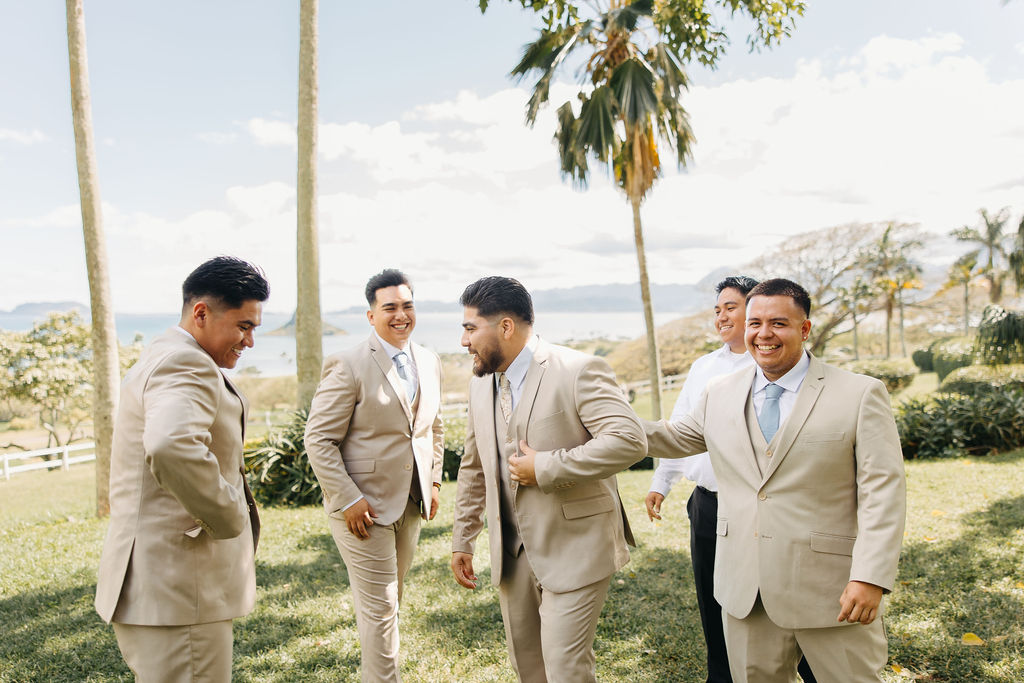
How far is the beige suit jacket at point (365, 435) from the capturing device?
3812mm

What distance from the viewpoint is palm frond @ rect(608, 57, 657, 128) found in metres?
12.0

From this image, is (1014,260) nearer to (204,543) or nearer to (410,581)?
(410,581)

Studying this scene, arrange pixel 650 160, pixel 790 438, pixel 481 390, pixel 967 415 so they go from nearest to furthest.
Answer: pixel 790 438, pixel 481 390, pixel 967 415, pixel 650 160

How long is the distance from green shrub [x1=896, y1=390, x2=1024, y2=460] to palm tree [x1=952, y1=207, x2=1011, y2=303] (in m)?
41.5

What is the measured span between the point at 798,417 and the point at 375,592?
2506 millimetres

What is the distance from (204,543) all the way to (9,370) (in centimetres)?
3646

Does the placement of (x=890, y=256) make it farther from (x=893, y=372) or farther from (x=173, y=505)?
(x=173, y=505)

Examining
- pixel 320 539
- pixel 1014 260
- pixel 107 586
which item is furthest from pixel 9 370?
pixel 1014 260

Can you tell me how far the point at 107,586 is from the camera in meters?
2.29

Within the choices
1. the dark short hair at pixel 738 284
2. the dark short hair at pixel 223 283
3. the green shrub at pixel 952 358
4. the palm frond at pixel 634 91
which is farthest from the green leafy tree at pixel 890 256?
the dark short hair at pixel 223 283

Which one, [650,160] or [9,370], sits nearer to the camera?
[650,160]

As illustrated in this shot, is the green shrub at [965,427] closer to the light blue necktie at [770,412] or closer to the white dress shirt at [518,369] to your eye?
the light blue necktie at [770,412]

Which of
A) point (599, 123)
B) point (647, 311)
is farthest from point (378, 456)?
point (647, 311)

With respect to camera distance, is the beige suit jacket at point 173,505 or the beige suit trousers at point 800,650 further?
the beige suit trousers at point 800,650
